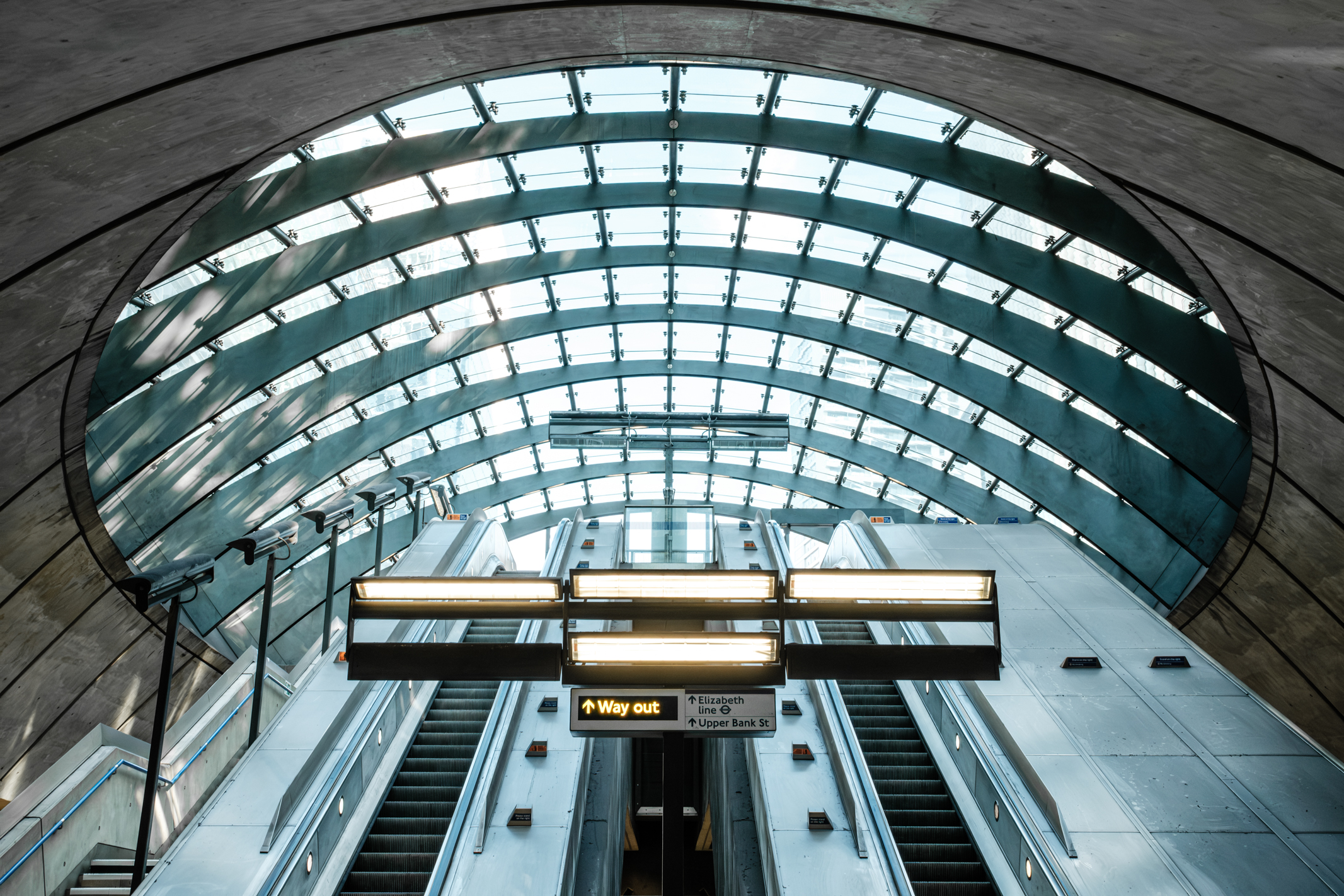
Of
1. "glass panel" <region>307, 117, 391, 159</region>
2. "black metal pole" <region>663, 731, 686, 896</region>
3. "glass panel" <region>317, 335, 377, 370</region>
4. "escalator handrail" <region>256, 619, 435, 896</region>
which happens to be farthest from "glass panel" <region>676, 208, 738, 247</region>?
"black metal pole" <region>663, 731, 686, 896</region>

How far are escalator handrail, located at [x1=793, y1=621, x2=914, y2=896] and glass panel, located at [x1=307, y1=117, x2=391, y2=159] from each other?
540 inches

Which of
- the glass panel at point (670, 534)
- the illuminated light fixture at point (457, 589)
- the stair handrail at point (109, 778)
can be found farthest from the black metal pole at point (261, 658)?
the glass panel at point (670, 534)

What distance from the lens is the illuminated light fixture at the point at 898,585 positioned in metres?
7.40

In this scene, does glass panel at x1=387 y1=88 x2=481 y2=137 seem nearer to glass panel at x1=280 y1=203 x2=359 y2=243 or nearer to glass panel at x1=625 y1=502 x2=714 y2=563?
glass panel at x1=280 y1=203 x2=359 y2=243

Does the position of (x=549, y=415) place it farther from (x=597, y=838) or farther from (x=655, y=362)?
(x=597, y=838)

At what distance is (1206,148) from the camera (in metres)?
7.36

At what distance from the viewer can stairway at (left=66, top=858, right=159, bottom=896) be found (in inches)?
376

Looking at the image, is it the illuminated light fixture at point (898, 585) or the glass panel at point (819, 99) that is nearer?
the illuminated light fixture at point (898, 585)

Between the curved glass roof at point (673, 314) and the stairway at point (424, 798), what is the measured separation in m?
7.56

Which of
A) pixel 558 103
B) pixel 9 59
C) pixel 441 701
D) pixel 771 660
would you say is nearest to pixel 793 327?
pixel 558 103

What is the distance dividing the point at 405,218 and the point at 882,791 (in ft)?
A: 53.3

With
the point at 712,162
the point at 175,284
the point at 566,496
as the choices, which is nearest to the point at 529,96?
the point at 712,162

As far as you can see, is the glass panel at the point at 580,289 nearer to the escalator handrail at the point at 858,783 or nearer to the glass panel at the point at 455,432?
the glass panel at the point at 455,432

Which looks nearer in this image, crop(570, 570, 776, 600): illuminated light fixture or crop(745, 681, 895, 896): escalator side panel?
crop(570, 570, 776, 600): illuminated light fixture
